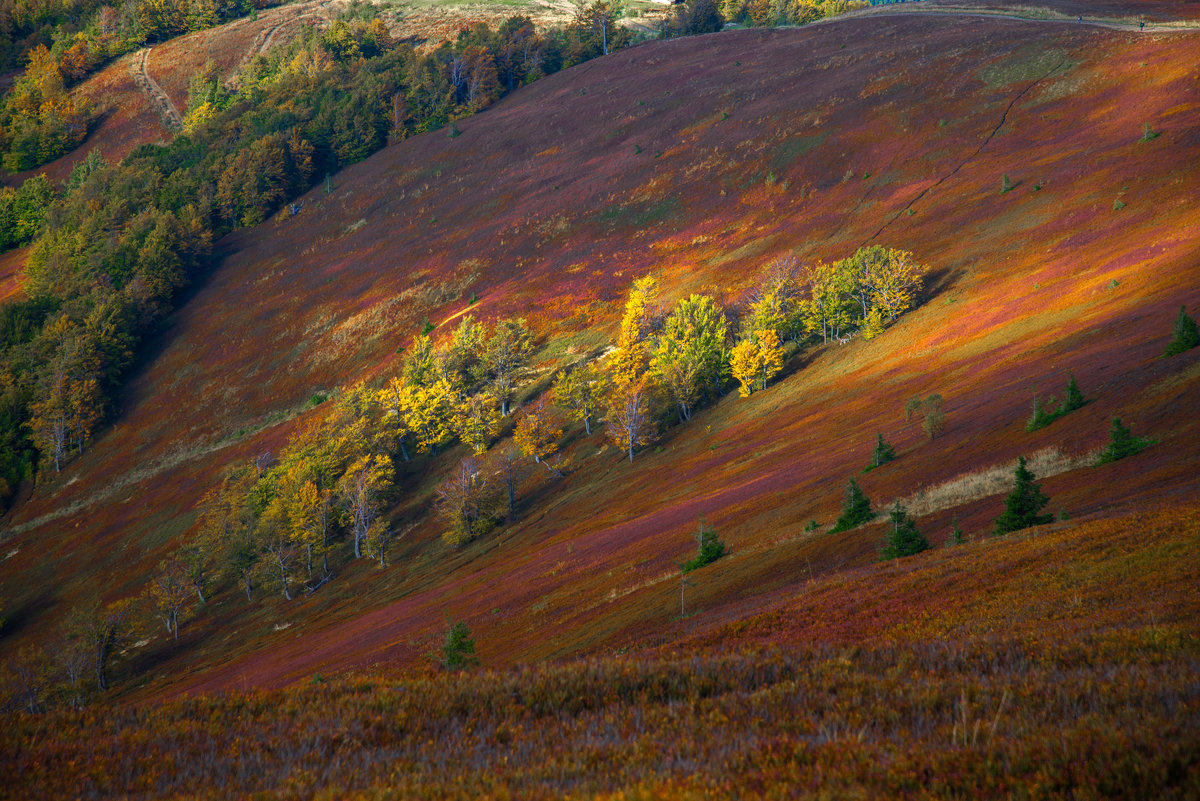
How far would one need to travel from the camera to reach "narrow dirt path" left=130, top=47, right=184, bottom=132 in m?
146

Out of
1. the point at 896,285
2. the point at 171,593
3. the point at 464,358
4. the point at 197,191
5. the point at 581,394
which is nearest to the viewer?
the point at 171,593

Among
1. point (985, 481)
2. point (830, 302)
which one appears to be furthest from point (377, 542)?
point (985, 481)

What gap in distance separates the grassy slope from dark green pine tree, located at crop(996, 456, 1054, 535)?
1.29 m

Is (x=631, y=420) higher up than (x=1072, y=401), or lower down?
lower down

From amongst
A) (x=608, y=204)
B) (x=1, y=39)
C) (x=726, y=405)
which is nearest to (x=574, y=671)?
(x=726, y=405)

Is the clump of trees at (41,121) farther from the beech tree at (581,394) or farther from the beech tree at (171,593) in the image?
the beech tree at (581,394)

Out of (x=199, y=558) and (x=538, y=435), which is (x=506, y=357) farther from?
(x=199, y=558)

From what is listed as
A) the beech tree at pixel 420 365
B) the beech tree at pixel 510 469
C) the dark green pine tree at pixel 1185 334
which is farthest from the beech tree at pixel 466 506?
the dark green pine tree at pixel 1185 334

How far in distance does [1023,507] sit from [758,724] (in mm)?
14988

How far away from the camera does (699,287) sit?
7794 cm

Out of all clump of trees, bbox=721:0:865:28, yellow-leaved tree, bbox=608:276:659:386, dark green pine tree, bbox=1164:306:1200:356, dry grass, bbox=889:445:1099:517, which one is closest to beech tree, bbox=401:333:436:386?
yellow-leaved tree, bbox=608:276:659:386

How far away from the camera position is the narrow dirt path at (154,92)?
480ft

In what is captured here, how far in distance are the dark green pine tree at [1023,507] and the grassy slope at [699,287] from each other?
1.29 meters

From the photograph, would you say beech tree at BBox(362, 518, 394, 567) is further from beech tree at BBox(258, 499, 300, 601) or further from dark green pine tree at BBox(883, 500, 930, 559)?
dark green pine tree at BBox(883, 500, 930, 559)
